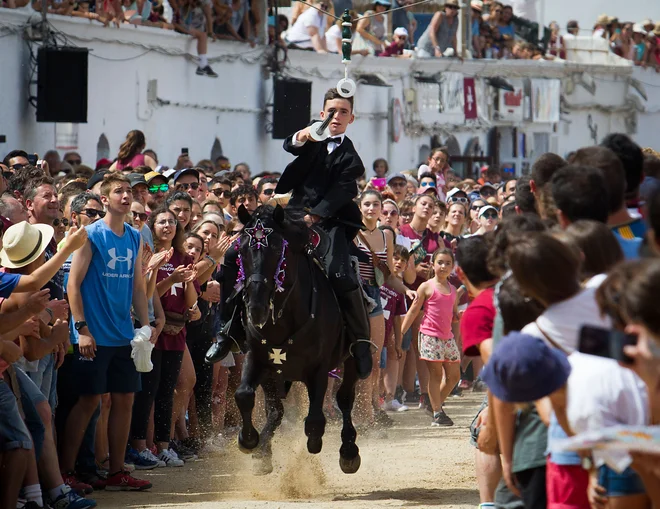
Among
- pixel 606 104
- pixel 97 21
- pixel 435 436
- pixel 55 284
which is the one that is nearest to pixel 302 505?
pixel 55 284

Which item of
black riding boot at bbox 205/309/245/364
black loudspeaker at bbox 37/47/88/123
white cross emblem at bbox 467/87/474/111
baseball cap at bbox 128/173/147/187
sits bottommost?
black riding boot at bbox 205/309/245/364

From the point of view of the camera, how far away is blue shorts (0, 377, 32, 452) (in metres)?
7.20

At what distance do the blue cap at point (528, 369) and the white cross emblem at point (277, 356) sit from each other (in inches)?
182

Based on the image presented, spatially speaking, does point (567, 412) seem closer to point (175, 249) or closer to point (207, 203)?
point (175, 249)

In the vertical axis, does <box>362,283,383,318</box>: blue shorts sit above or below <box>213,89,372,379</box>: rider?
below

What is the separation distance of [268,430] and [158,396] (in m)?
1.15

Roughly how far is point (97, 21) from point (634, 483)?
1534cm

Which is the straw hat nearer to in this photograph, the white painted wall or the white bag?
the white bag

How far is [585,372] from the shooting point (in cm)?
442

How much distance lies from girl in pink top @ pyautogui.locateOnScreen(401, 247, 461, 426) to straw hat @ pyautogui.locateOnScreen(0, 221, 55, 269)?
5.85 metres

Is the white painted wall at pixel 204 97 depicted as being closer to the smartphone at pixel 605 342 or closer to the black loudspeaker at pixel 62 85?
the black loudspeaker at pixel 62 85

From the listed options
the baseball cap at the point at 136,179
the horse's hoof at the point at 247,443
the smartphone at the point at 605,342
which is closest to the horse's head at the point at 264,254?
the horse's hoof at the point at 247,443

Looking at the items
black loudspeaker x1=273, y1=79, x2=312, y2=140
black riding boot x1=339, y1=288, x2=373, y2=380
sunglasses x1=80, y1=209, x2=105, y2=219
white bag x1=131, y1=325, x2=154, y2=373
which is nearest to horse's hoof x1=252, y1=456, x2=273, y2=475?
black riding boot x1=339, y1=288, x2=373, y2=380

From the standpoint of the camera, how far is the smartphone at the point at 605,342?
3809 millimetres
